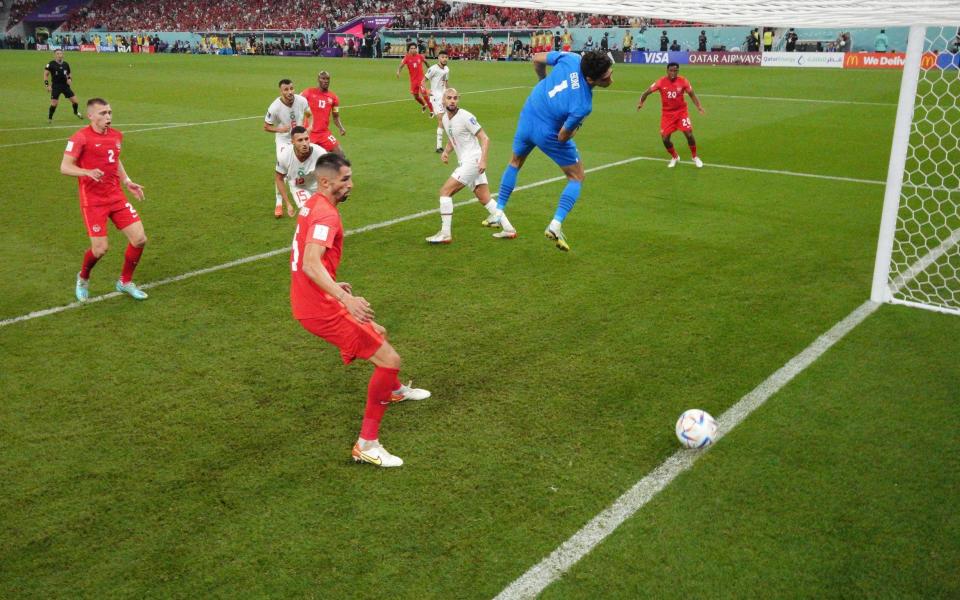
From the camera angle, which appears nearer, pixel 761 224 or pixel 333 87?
pixel 761 224

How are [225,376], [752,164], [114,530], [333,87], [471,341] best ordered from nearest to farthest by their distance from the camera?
[114,530], [225,376], [471,341], [752,164], [333,87]

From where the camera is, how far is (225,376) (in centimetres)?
622

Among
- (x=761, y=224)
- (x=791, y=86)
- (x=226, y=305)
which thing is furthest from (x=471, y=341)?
(x=791, y=86)

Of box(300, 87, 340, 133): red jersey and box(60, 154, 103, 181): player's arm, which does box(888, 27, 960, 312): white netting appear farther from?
box(300, 87, 340, 133): red jersey

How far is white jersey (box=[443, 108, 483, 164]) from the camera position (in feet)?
32.6

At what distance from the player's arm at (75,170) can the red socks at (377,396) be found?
4532 millimetres

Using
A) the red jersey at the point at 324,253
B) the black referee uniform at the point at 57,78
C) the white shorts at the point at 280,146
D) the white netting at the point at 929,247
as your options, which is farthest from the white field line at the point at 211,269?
the black referee uniform at the point at 57,78

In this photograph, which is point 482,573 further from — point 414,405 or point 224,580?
point 414,405

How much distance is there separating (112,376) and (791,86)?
29132 mm

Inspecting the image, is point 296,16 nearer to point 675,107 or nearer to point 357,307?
point 675,107

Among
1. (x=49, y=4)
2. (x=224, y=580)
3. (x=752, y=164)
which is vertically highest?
(x=49, y=4)

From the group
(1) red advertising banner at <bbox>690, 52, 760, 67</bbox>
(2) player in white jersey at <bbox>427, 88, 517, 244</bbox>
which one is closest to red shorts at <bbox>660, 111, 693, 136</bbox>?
(2) player in white jersey at <bbox>427, 88, 517, 244</bbox>

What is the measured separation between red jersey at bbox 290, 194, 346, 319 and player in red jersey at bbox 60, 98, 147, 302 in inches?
156

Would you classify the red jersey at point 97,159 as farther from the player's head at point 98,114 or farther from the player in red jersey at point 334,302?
the player in red jersey at point 334,302
